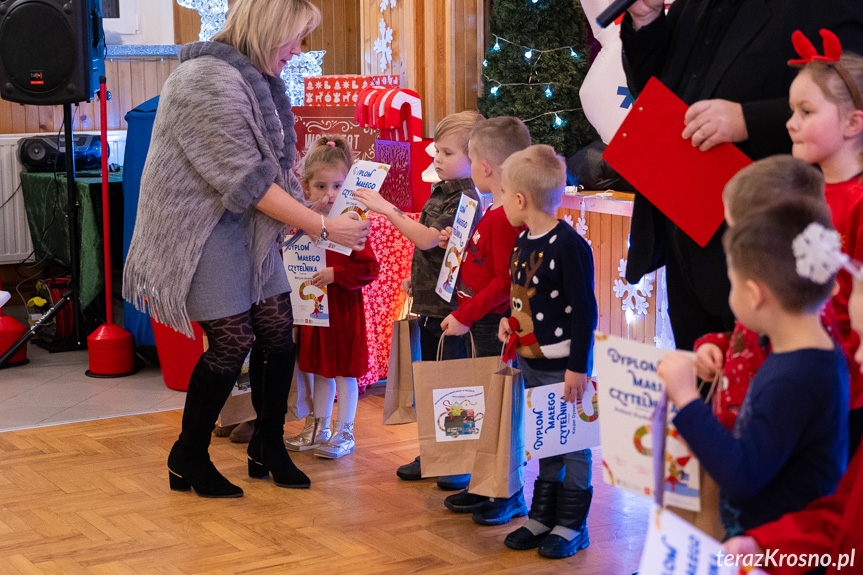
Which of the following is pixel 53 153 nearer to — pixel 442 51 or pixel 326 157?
pixel 442 51

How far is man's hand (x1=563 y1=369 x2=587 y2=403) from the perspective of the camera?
227 centimetres

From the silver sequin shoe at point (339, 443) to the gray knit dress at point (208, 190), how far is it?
0.74 m

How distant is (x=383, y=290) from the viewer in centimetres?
400

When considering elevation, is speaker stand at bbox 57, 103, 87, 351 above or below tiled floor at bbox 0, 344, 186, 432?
above

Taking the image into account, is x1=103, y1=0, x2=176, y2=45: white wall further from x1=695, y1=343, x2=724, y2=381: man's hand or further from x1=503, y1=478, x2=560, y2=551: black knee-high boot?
x1=695, y1=343, x2=724, y2=381: man's hand

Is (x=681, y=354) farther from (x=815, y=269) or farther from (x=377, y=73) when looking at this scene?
(x=377, y=73)

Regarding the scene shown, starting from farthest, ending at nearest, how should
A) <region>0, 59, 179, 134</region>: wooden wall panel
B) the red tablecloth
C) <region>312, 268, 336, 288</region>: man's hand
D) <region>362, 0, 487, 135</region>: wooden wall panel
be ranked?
<region>0, 59, 179, 134</region>: wooden wall panel < <region>362, 0, 487, 135</region>: wooden wall panel < the red tablecloth < <region>312, 268, 336, 288</region>: man's hand

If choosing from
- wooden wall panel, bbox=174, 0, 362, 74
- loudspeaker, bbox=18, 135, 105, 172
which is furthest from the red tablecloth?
wooden wall panel, bbox=174, 0, 362, 74

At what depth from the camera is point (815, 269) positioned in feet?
3.93

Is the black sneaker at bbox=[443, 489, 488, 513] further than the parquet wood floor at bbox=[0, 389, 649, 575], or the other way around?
the black sneaker at bbox=[443, 489, 488, 513]

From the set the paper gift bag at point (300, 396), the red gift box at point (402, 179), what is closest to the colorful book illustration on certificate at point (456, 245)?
the paper gift bag at point (300, 396)

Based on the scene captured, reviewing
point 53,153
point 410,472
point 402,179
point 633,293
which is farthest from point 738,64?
point 53,153

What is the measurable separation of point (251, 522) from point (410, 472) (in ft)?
1.90

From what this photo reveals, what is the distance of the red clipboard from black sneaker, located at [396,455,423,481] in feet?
4.86
